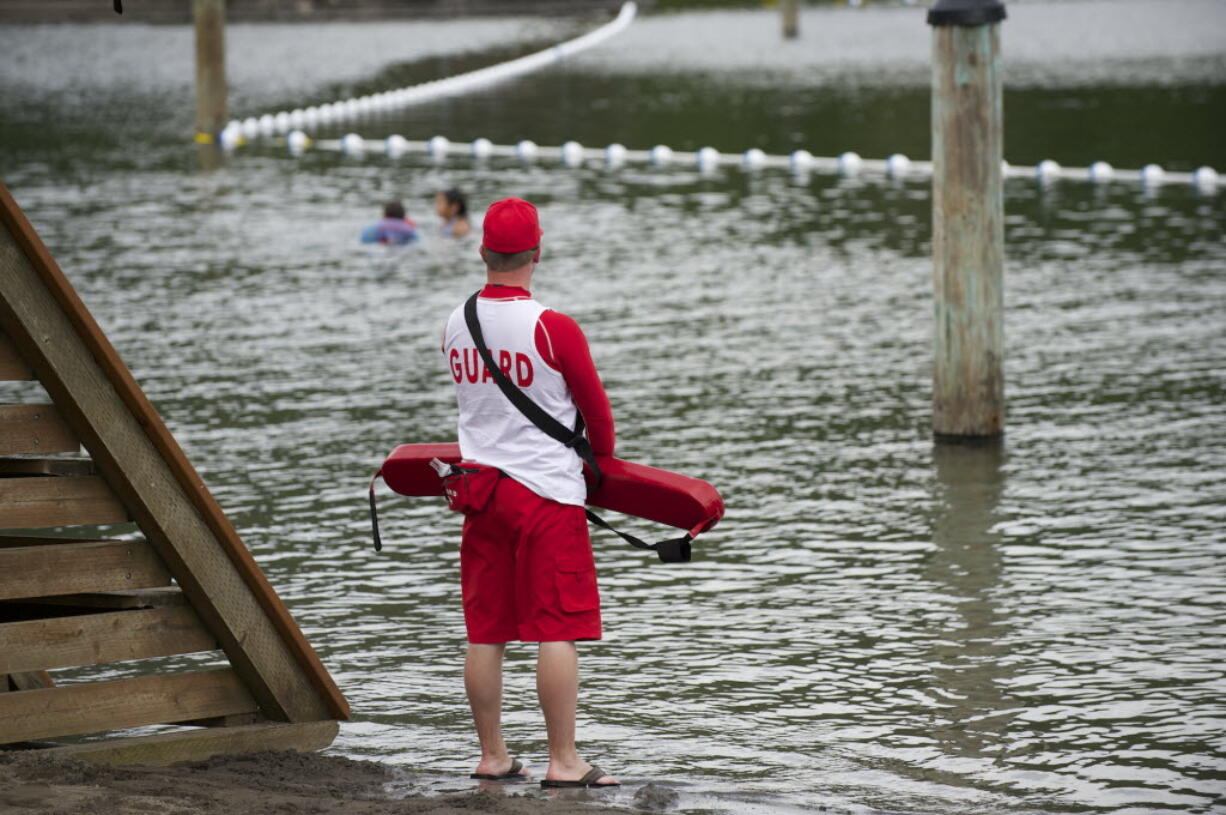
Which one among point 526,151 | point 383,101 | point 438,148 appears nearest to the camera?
point 526,151

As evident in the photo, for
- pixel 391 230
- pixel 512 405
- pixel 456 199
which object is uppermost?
pixel 512 405

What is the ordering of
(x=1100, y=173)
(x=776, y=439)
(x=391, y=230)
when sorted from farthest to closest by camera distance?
(x=1100, y=173) < (x=391, y=230) < (x=776, y=439)

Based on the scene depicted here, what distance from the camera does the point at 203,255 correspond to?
18.3 m

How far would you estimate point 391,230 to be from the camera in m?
Result: 18.5

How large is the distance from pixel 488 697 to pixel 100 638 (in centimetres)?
120

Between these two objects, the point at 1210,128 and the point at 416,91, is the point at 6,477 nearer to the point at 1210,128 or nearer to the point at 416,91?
the point at 1210,128

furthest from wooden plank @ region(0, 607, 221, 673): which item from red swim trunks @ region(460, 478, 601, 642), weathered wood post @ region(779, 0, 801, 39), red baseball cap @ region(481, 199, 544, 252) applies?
weathered wood post @ region(779, 0, 801, 39)

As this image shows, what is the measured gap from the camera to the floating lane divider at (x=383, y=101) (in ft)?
93.9

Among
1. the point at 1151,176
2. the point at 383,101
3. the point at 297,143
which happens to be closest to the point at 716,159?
the point at 1151,176

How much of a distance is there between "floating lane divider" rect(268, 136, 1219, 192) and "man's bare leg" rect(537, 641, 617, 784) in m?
16.1

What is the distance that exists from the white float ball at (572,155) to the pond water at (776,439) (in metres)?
0.73

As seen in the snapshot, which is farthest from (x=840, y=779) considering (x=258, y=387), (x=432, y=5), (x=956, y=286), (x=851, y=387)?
(x=432, y=5)

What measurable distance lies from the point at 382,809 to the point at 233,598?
1.07 m

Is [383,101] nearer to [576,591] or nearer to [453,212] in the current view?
[453,212]
